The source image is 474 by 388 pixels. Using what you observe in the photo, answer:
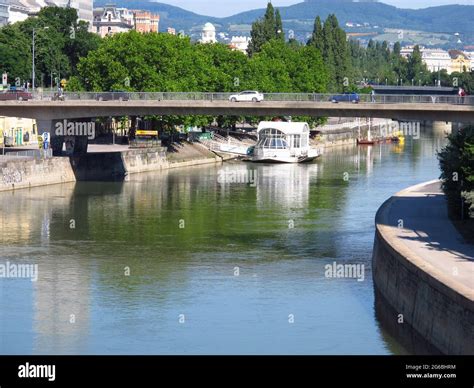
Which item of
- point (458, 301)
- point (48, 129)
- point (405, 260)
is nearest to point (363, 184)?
point (48, 129)

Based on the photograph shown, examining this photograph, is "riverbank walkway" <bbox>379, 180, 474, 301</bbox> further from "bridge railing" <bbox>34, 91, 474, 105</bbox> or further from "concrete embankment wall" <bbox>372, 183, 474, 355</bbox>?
"bridge railing" <bbox>34, 91, 474, 105</bbox>

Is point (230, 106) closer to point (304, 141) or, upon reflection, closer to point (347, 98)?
point (347, 98)

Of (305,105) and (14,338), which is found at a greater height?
(305,105)

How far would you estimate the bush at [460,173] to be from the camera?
50.1 meters

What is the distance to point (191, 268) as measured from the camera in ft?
171

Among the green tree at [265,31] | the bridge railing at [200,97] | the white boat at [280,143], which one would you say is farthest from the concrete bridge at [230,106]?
the green tree at [265,31]

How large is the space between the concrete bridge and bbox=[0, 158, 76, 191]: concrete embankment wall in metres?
3.07
